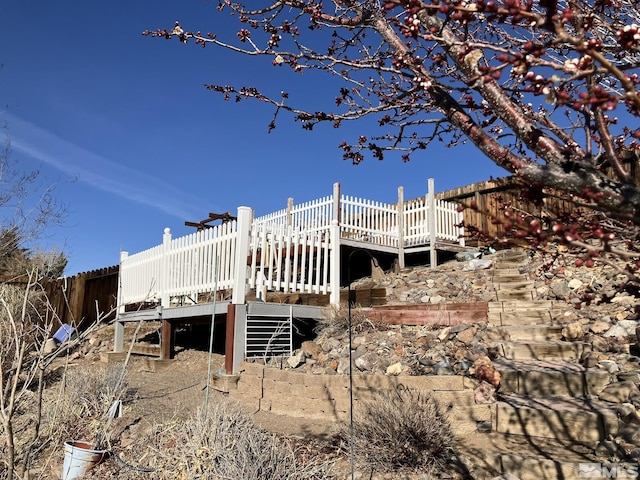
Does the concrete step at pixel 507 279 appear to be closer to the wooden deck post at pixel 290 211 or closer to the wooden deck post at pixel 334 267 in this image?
the wooden deck post at pixel 334 267

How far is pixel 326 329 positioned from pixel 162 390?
236cm

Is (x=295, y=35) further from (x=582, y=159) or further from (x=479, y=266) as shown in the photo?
(x=479, y=266)

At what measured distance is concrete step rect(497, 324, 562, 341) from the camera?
592cm

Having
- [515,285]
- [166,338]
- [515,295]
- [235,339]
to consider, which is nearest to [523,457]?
[235,339]

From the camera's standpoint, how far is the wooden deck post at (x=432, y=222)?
12055 mm

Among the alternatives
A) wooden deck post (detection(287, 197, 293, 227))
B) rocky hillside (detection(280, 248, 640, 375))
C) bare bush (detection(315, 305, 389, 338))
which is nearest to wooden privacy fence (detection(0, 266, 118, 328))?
wooden deck post (detection(287, 197, 293, 227))

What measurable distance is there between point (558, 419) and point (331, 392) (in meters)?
2.10

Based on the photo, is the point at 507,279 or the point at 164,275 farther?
the point at 164,275

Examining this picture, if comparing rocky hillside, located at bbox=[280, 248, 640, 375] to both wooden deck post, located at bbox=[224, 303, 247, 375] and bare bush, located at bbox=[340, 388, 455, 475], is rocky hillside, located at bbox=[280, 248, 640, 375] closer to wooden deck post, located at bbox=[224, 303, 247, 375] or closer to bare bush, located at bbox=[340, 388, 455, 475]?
A: wooden deck post, located at bbox=[224, 303, 247, 375]

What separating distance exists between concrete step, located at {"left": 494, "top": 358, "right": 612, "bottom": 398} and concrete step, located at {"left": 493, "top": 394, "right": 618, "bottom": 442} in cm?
20

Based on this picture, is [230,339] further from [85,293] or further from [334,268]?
[85,293]

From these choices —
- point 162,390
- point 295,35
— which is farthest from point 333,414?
point 295,35

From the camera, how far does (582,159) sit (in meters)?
1.75

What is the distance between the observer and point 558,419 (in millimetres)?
4121
